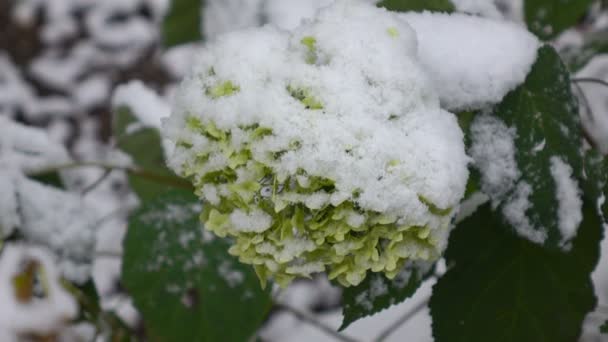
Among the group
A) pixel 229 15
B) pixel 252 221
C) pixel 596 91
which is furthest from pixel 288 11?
pixel 596 91

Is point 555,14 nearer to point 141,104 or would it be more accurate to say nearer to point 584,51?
point 584,51

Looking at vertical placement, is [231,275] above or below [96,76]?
above

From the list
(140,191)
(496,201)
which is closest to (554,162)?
(496,201)

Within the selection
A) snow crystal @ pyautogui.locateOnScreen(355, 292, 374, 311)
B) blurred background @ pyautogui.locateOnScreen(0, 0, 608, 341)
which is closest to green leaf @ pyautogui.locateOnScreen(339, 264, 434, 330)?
snow crystal @ pyautogui.locateOnScreen(355, 292, 374, 311)

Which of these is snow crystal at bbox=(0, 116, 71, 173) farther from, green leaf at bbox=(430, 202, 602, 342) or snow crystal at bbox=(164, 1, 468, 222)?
green leaf at bbox=(430, 202, 602, 342)

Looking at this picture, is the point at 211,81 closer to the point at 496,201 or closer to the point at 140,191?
the point at 496,201

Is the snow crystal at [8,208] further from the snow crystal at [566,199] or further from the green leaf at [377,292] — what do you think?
the snow crystal at [566,199]
